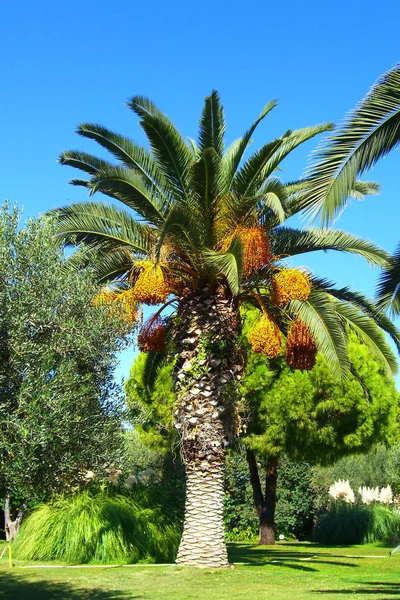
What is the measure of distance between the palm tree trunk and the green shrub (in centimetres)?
1182

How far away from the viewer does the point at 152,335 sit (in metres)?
15.3

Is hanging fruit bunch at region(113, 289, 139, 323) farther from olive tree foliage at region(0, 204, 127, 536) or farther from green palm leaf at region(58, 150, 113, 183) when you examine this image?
green palm leaf at region(58, 150, 113, 183)

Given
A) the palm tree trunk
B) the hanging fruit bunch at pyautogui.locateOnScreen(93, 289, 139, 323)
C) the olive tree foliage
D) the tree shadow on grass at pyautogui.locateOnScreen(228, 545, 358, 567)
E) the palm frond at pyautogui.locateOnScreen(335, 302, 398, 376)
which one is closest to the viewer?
the olive tree foliage

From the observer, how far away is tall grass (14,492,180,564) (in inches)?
615

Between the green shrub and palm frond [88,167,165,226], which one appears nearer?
palm frond [88,167,165,226]

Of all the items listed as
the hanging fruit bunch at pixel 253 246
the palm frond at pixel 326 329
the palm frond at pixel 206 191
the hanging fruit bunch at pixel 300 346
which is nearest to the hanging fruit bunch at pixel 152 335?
the palm frond at pixel 206 191

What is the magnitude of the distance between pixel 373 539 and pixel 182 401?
515 inches

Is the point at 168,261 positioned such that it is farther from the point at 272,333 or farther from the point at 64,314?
the point at 64,314

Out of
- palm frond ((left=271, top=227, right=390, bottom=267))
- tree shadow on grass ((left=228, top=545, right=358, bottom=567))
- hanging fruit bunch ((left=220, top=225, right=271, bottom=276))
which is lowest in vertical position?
tree shadow on grass ((left=228, top=545, right=358, bottom=567))

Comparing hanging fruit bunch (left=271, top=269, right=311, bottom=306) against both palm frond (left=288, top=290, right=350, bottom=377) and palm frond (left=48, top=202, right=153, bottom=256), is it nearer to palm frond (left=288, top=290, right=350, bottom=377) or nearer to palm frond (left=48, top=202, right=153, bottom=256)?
palm frond (left=288, top=290, right=350, bottom=377)

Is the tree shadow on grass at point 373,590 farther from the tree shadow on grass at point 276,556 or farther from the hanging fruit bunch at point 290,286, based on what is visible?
the hanging fruit bunch at point 290,286

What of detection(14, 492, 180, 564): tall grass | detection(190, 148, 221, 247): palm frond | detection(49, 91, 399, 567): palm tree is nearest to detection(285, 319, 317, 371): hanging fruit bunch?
detection(49, 91, 399, 567): palm tree

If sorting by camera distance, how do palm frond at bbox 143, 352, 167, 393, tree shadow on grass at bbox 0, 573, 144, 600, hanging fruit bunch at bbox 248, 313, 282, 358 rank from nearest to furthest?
tree shadow on grass at bbox 0, 573, 144, 600
hanging fruit bunch at bbox 248, 313, 282, 358
palm frond at bbox 143, 352, 167, 393

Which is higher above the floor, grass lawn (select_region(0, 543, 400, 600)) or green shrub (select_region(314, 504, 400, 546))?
green shrub (select_region(314, 504, 400, 546))
